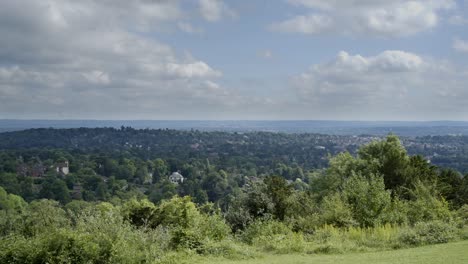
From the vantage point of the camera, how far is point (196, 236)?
1278cm

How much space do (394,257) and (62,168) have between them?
116382 millimetres

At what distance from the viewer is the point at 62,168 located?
11781 centimetres

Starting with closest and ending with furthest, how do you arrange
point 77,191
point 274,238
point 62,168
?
1. point 274,238
2. point 77,191
3. point 62,168

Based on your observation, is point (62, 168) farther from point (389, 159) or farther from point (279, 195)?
point (279, 195)

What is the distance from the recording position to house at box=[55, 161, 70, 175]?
11625cm

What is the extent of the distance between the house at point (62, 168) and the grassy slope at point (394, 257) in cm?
11056

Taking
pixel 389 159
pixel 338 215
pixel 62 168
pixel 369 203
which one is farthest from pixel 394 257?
pixel 62 168

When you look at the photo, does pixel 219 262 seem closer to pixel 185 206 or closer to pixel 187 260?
pixel 187 260

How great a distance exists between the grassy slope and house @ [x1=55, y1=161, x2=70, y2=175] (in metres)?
111

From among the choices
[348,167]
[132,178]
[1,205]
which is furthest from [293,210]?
[132,178]

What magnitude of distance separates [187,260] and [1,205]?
6899 cm

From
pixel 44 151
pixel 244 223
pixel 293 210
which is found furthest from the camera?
pixel 44 151

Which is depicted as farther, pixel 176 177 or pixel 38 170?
pixel 176 177

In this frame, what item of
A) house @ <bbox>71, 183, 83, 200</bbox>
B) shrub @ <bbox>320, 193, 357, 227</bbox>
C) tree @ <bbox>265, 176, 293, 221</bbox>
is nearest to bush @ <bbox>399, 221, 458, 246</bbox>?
shrub @ <bbox>320, 193, 357, 227</bbox>
